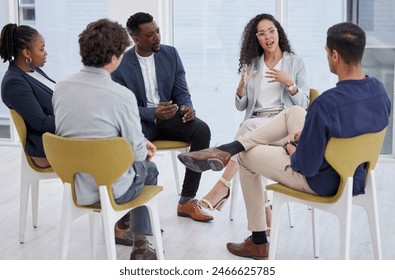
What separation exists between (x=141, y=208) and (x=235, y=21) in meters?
2.64

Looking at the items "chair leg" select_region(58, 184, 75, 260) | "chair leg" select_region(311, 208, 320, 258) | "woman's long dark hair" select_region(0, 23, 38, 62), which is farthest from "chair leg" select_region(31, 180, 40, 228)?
"chair leg" select_region(311, 208, 320, 258)

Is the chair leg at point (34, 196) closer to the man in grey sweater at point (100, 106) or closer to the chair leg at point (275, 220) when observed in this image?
the man in grey sweater at point (100, 106)

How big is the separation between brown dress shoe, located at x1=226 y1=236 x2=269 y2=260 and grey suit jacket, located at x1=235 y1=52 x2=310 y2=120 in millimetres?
854

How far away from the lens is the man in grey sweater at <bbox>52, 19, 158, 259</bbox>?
3.04m

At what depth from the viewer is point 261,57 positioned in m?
4.30

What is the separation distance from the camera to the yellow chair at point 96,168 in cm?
295

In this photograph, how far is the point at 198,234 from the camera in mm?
4008

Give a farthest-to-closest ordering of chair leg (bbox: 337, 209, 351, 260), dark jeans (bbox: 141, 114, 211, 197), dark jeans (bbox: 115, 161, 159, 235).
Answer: dark jeans (bbox: 141, 114, 211, 197), dark jeans (bbox: 115, 161, 159, 235), chair leg (bbox: 337, 209, 351, 260)

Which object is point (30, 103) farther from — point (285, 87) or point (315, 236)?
point (315, 236)

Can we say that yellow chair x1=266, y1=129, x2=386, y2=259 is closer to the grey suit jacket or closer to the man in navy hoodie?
the man in navy hoodie

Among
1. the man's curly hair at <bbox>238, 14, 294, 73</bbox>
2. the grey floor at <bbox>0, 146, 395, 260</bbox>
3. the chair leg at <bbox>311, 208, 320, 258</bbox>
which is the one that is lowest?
the grey floor at <bbox>0, 146, 395, 260</bbox>

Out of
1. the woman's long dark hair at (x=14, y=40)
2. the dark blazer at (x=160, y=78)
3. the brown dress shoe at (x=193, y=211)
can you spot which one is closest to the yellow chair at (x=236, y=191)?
the brown dress shoe at (x=193, y=211)

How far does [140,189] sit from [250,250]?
0.72 m
